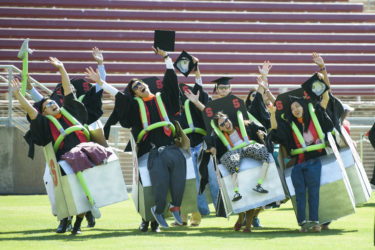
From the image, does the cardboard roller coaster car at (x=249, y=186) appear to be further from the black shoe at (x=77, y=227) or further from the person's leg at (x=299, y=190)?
the black shoe at (x=77, y=227)

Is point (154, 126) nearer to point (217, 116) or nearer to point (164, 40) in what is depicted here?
point (217, 116)

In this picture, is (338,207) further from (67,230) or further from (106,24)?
(106,24)

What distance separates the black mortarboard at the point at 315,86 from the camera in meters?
7.57

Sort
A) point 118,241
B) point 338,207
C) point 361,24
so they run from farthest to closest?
point 361,24 → point 338,207 → point 118,241

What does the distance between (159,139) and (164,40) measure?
3.60 ft

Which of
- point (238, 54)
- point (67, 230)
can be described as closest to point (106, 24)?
point (238, 54)

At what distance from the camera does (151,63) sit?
782 inches

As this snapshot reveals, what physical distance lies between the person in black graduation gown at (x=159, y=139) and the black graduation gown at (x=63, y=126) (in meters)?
0.32

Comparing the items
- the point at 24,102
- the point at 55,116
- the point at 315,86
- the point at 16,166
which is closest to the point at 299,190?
the point at 315,86

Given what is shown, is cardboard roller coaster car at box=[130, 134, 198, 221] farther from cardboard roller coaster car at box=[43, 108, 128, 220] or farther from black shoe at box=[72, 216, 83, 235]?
black shoe at box=[72, 216, 83, 235]

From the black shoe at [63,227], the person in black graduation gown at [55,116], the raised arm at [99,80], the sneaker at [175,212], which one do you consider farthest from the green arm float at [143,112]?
the black shoe at [63,227]

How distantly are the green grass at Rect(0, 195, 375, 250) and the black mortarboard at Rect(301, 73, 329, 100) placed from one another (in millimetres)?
1371

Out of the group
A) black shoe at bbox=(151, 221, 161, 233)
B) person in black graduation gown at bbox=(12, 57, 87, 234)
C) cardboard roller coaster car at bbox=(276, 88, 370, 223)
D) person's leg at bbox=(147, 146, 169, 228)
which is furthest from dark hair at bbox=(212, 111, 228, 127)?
person in black graduation gown at bbox=(12, 57, 87, 234)

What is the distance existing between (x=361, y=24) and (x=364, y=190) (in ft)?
46.7
